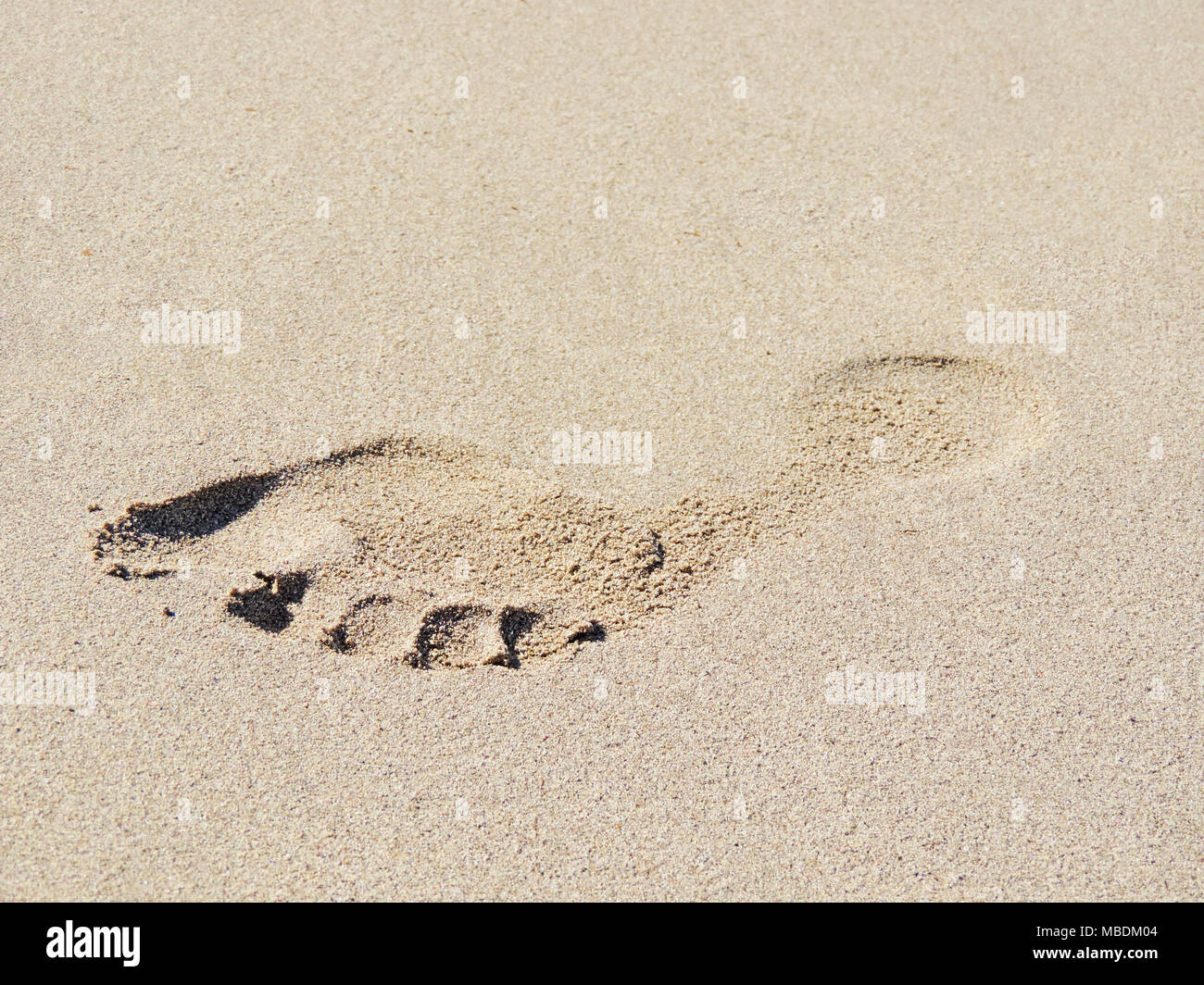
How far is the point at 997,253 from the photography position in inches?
147

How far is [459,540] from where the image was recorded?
2.73 m

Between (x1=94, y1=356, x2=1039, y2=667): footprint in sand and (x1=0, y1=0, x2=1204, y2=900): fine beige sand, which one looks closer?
(x1=0, y1=0, x2=1204, y2=900): fine beige sand

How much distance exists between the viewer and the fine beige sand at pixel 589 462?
2.27 meters

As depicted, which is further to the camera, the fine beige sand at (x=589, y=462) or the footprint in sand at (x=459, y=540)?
the footprint in sand at (x=459, y=540)

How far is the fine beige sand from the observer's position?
7.44ft

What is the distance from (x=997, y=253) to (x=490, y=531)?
2108mm

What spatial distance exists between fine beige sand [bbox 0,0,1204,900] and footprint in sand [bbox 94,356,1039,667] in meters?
0.01

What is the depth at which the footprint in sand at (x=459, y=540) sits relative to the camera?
256 cm

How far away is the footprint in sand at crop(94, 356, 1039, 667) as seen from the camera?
8.40 ft

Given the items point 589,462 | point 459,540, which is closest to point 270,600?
point 459,540

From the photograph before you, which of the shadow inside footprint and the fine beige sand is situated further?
the shadow inside footprint

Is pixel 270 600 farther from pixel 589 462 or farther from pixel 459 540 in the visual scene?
pixel 589 462

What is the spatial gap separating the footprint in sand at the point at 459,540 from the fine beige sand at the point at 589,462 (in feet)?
0.04
